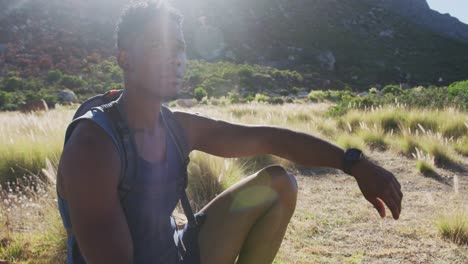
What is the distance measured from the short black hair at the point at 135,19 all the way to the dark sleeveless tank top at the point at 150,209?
34 cm

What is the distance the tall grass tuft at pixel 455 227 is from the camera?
366cm

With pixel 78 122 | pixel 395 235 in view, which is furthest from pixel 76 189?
pixel 395 235

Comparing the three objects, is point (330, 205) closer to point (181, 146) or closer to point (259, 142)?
point (259, 142)

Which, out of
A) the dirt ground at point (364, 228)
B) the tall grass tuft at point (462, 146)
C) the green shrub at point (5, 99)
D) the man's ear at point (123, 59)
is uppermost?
the man's ear at point (123, 59)

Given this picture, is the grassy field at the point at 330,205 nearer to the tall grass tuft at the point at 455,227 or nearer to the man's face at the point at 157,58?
the tall grass tuft at the point at 455,227

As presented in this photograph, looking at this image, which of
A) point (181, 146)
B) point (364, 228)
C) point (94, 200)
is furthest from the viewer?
point (364, 228)

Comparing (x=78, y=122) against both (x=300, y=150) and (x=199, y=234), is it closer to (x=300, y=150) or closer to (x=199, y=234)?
(x=199, y=234)

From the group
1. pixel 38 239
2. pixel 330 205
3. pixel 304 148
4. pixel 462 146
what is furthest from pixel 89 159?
pixel 462 146

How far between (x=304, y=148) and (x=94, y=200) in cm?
131

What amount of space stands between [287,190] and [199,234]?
533mm

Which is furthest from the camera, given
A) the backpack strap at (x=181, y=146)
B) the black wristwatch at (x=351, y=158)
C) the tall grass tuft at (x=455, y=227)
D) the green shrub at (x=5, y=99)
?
the green shrub at (x=5, y=99)

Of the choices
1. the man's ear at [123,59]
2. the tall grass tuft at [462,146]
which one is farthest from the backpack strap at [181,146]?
the tall grass tuft at [462,146]

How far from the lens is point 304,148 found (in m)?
2.52

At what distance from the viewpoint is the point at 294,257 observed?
3516 millimetres
